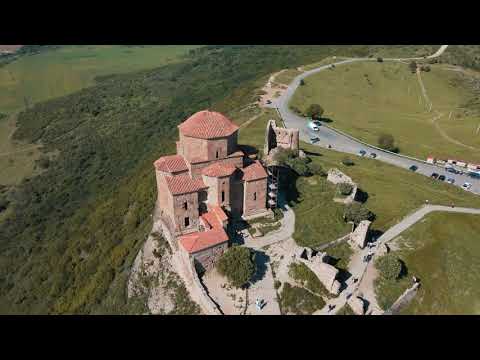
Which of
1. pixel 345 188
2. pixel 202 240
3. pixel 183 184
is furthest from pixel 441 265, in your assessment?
pixel 183 184

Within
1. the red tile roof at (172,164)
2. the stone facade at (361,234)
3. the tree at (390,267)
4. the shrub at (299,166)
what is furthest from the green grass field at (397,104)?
the red tile roof at (172,164)

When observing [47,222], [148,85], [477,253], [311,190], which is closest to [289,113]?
[311,190]

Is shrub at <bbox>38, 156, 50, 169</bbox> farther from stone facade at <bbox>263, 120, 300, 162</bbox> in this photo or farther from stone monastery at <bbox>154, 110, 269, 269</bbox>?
stone monastery at <bbox>154, 110, 269, 269</bbox>

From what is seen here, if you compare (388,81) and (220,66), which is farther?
(220,66)

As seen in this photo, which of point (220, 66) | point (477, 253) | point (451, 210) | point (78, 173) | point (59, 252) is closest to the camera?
point (477, 253)

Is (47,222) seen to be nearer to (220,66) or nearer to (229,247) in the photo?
(229,247)

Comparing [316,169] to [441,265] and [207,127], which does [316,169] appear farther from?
[207,127]

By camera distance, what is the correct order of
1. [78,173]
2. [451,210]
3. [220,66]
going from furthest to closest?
[220,66] < [78,173] < [451,210]

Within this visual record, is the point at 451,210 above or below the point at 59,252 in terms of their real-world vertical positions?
above

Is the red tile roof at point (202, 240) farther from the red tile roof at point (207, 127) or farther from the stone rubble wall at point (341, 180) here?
the stone rubble wall at point (341, 180)
